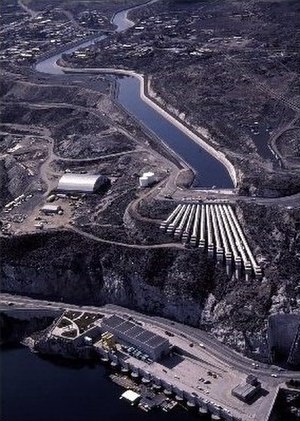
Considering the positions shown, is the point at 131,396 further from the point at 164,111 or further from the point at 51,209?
the point at 164,111

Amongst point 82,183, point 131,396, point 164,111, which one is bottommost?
point 131,396

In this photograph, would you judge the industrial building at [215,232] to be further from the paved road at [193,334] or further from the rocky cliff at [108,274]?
the paved road at [193,334]

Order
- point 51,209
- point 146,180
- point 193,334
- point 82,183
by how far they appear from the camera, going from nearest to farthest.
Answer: point 193,334 → point 51,209 → point 146,180 → point 82,183

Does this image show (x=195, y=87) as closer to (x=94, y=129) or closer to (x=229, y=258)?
(x=94, y=129)

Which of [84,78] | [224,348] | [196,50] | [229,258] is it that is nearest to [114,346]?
[224,348]

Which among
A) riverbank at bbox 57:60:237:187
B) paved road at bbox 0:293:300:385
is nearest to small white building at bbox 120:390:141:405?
paved road at bbox 0:293:300:385

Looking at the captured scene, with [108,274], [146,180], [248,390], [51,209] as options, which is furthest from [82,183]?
[248,390]

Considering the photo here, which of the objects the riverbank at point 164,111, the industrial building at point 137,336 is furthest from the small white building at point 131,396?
the riverbank at point 164,111
